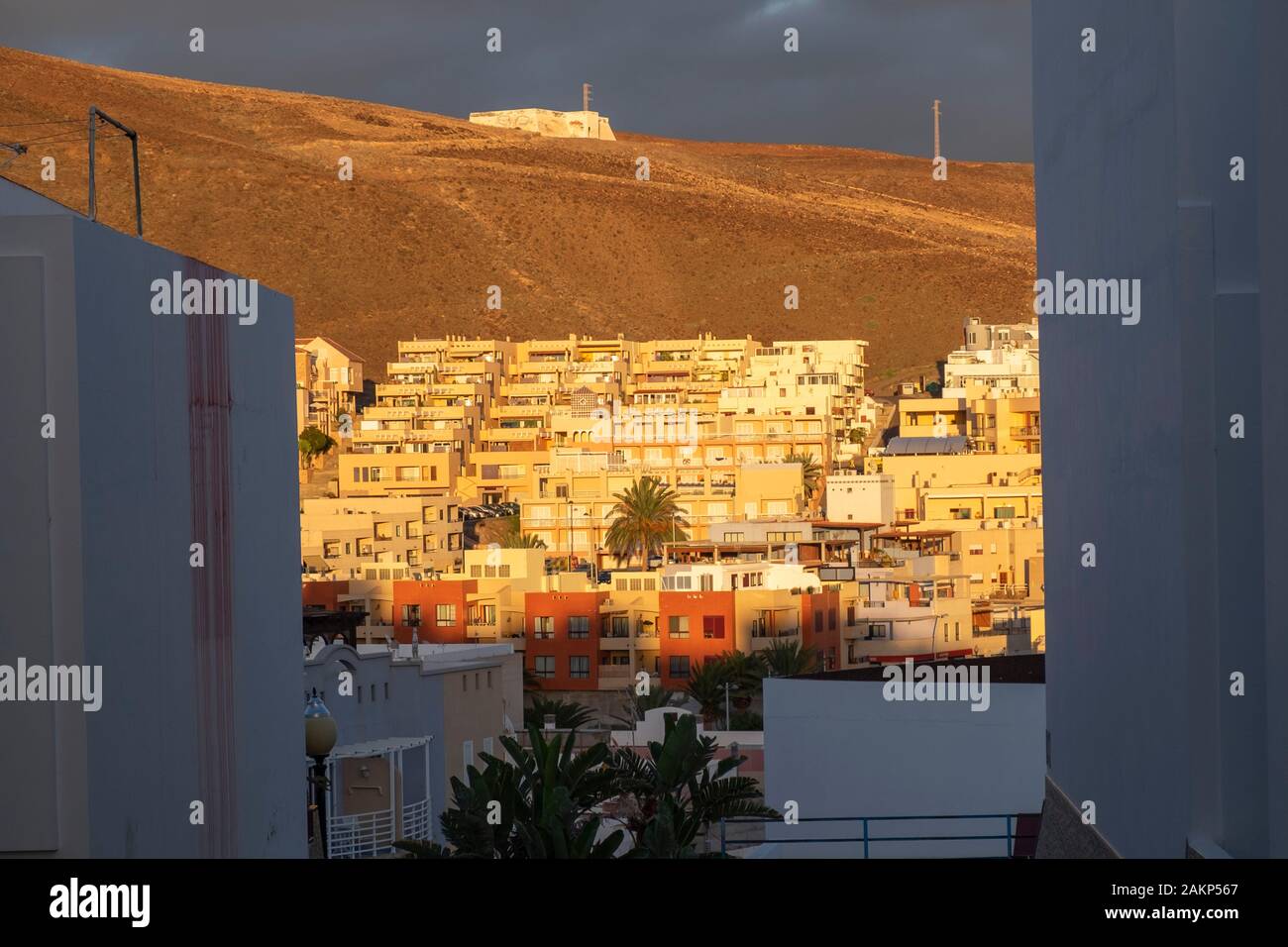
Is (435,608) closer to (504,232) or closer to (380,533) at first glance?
(380,533)

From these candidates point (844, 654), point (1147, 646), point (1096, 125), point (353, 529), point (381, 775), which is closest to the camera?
point (1147, 646)

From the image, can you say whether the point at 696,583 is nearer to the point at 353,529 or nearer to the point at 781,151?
the point at 353,529

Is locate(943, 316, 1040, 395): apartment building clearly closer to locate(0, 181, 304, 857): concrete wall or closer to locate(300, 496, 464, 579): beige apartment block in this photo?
locate(300, 496, 464, 579): beige apartment block

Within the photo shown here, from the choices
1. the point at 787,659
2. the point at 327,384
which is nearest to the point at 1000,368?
the point at 327,384

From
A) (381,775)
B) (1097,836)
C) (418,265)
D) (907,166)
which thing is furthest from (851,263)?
(1097,836)

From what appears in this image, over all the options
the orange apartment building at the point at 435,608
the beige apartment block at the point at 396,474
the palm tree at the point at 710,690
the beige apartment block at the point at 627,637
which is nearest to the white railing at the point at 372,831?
the palm tree at the point at 710,690

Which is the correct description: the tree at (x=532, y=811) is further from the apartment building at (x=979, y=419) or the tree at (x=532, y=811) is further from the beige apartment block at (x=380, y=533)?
the apartment building at (x=979, y=419)
